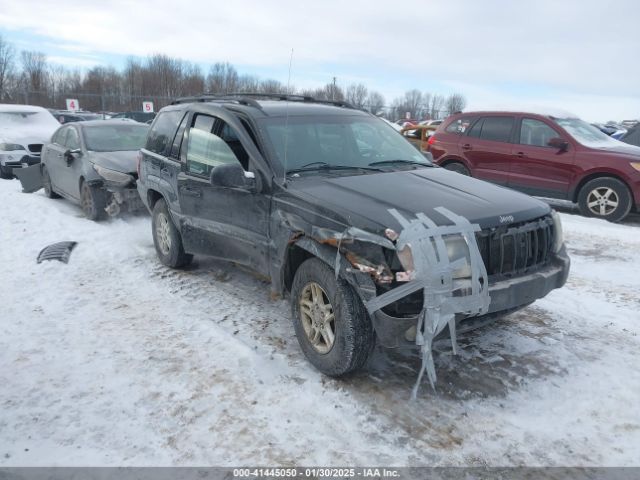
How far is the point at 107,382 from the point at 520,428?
Answer: 2683 mm

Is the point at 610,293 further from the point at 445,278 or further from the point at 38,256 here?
the point at 38,256

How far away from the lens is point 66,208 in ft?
30.0

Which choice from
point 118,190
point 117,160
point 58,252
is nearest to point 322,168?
point 58,252

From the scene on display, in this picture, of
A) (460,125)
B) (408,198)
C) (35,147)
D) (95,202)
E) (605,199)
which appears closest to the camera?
(408,198)

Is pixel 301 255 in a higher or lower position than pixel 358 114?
lower

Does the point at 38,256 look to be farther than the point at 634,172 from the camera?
No

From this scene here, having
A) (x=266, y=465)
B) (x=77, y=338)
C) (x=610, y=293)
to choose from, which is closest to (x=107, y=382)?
(x=77, y=338)

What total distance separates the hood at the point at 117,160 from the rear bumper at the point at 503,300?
19.7ft

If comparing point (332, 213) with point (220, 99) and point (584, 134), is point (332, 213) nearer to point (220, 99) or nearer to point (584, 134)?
point (220, 99)

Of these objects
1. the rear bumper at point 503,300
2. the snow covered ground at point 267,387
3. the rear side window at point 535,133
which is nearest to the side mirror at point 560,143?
the rear side window at point 535,133

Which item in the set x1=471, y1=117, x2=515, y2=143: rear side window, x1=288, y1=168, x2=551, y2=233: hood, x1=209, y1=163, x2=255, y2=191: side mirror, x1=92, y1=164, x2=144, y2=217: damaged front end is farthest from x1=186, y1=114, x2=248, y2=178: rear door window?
x1=471, y1=117, x2=515, y2=143: rear side window

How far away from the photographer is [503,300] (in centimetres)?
327

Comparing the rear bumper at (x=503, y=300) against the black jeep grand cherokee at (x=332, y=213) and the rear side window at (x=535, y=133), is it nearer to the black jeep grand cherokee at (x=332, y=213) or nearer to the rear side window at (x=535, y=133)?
the black jeep grand cherokee at (x=332, y=213)

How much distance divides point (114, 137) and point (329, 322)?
7.12m
